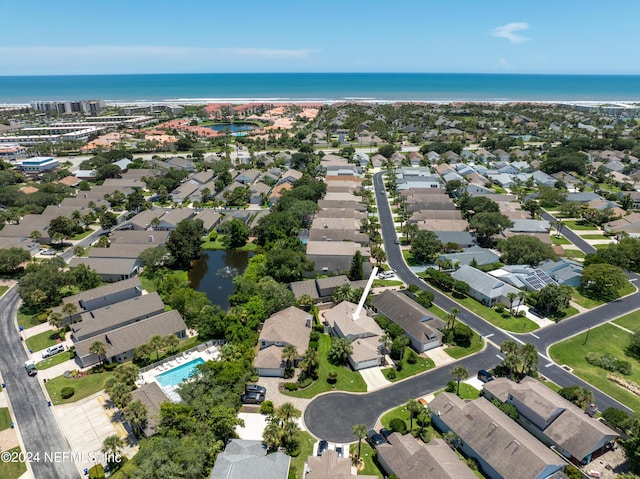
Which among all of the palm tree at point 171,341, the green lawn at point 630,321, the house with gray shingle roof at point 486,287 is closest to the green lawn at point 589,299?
the green lawn at point 630,321

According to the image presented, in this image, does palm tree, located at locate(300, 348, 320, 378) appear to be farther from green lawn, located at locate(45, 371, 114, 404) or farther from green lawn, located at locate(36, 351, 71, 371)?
green lawn, located at locate(36, 351, 71, 371)

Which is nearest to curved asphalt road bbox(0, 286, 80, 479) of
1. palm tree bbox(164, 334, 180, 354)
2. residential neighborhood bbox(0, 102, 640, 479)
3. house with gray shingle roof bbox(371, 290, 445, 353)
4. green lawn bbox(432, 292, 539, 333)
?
residential neighborhood bbox(0, 102, 640, 479)

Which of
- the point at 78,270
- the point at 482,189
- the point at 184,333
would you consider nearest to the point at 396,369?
the point at 184,333

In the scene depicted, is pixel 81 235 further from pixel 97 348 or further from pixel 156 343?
pixel 156 343

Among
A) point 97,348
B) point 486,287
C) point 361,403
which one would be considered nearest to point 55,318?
point 97,348

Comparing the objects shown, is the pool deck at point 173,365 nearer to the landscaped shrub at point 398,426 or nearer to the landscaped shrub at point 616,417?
the landscaped shrub at point 398,426
